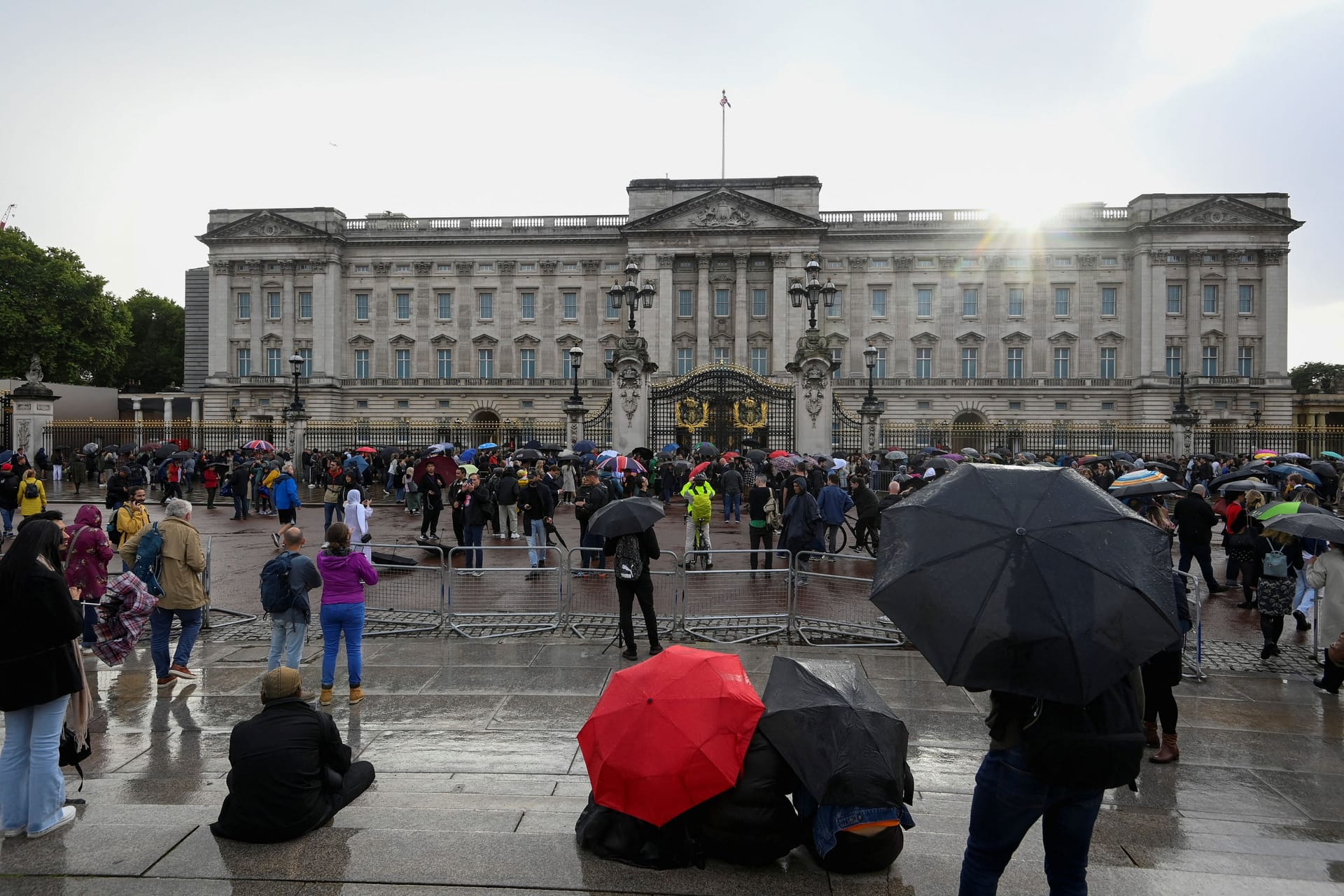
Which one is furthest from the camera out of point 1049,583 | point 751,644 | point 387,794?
point 751,644

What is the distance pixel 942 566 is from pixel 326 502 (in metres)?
16.6

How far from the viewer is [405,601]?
10.2m

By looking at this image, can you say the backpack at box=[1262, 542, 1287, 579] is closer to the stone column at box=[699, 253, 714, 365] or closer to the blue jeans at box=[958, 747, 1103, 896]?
the blue jeans at box=[958, 747, 1103, 896]

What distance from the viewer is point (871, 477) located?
23.8 metres

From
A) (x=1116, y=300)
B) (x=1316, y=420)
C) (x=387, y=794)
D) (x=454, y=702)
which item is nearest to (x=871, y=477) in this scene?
(x=454, y=702)

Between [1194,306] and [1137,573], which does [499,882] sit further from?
[1194,306]

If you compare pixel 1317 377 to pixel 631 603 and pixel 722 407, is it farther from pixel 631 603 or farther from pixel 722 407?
pixel 631 603

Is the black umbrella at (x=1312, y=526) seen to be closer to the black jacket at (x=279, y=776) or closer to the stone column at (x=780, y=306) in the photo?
the black jacket at (x=279, y=776)

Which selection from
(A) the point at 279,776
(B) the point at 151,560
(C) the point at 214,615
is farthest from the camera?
(C) the point at 214,615

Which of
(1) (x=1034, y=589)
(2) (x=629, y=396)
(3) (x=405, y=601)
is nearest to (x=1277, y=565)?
(1) (x=1034, y=589)

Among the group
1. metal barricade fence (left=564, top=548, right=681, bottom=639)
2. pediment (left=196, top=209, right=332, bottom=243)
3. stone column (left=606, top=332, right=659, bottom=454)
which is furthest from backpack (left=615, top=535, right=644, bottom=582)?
Result: pediment (left=196, top=209, right=332, bottom=243)

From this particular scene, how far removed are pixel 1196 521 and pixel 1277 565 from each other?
10.1ft

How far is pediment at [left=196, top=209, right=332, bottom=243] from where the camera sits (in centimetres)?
5731

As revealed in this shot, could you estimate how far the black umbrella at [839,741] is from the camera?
3.99m
